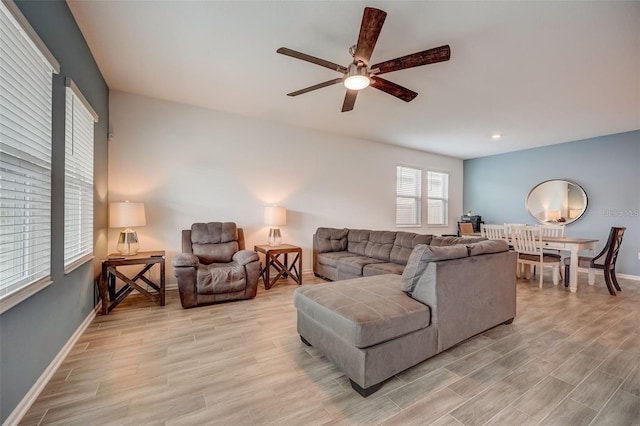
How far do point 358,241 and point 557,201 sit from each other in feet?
14.9

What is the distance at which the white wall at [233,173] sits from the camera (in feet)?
11.9

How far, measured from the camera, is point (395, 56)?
265cm

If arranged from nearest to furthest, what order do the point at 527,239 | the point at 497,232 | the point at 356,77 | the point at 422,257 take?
the point at 422,257 < the point at 356,77 < the point at 527,239 < the point at 497,232

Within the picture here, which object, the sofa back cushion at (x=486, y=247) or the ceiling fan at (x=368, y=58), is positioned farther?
the sofa back cushion at (x=486, y=247)

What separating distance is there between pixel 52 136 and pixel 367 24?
2.28 metres

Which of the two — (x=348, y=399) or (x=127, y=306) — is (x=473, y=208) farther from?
(x=127, y=306)

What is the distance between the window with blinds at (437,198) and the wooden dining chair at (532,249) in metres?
2.45

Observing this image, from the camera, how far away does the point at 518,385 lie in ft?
5.75

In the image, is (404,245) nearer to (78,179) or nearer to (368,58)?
(368,58)

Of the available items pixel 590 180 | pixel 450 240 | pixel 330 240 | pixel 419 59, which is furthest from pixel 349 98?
pixel 590 180

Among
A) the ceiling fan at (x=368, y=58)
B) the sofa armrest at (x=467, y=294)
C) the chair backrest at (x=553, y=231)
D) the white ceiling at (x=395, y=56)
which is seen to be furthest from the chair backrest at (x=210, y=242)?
the chair backrest at (x=553, y=231)

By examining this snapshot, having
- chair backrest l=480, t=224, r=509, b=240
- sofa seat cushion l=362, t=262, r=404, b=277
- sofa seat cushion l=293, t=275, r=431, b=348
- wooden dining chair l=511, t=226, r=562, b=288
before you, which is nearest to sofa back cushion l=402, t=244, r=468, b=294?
sofa seat cushion l=293, t=275, r=431, b=348

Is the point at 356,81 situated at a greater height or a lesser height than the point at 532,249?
greater

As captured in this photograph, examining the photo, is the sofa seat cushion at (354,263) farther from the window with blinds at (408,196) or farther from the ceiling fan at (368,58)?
the window with blinds at (408,196)
